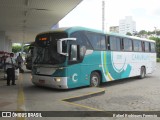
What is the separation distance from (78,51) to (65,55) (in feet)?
2.98

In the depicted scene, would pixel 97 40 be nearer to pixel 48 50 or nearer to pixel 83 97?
pixel 48 50

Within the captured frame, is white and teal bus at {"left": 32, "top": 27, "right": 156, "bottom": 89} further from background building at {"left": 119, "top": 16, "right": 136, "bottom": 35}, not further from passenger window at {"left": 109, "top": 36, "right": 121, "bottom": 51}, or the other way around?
background building at {"left": 119, "top": 16, "right": 136, "bottom": 35}

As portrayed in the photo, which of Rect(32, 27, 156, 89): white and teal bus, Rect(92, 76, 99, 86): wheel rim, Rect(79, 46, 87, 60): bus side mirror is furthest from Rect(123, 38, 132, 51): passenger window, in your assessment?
Rect(79, 46, 87, 60): bus side mirror

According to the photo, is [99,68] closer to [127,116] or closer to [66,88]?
[66,88]

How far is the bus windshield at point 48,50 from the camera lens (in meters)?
10.7

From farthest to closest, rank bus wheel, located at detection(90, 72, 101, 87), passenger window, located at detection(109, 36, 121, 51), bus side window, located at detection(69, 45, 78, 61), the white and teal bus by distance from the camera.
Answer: passenger window, located at detection(109, 36, 121, 51)
bus wheel, located at detection(90, 72, 101, 87)
bus side window, located at detection(69, 45, 78, 61)
the white and teal bus

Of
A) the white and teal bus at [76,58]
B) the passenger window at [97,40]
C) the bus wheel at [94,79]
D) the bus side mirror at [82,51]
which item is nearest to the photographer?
the white and teal bus at [76,58]

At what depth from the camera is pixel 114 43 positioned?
14219 millimetres

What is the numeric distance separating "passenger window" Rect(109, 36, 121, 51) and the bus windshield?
3951 mm

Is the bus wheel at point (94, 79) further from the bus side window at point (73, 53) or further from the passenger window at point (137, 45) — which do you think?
the passenger window at point (137, 45)

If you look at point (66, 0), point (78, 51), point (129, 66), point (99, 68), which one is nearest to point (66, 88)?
point (78, 51)

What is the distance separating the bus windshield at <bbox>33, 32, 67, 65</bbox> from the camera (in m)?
10.7

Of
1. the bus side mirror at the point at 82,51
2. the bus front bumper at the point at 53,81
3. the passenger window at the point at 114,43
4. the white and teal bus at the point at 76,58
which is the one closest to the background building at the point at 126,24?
the passenger window at the point at 114,43

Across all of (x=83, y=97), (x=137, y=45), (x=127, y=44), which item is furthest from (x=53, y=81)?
(x=137, y=45)
